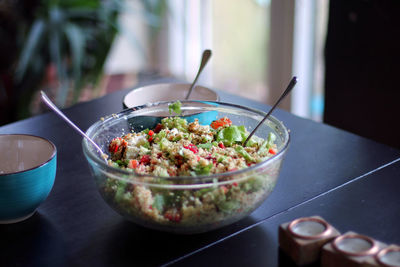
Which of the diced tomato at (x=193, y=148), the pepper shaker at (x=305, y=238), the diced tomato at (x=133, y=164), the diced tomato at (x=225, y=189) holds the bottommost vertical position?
the pepper shaker at (x=305, y=238)

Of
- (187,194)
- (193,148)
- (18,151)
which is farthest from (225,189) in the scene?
(18,151)

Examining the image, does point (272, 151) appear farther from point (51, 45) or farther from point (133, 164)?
point (51, 45)

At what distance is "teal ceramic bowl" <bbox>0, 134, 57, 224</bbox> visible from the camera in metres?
0.92

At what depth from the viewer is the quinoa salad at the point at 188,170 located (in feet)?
2.73

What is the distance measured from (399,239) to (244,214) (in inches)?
11.1

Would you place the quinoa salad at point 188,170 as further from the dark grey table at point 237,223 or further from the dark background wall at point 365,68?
the dark background wall at point 365,68

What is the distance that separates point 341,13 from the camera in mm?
2285

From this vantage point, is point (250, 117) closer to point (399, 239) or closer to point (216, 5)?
point (399, 239)

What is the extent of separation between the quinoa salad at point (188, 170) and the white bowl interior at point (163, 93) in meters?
0.28

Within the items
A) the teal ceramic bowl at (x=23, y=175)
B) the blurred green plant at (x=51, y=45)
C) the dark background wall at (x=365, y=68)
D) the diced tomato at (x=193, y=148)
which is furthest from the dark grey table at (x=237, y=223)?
the blurred green plant at (x=51, y=45)

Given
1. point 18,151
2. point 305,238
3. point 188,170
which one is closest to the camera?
point 305,238

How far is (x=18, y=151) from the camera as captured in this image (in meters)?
1.08

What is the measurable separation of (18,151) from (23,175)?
18 cm

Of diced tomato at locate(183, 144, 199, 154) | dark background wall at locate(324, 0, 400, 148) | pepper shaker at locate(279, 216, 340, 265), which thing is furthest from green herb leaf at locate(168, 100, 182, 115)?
dark background wall at locate(324, 0, 400, 148)
